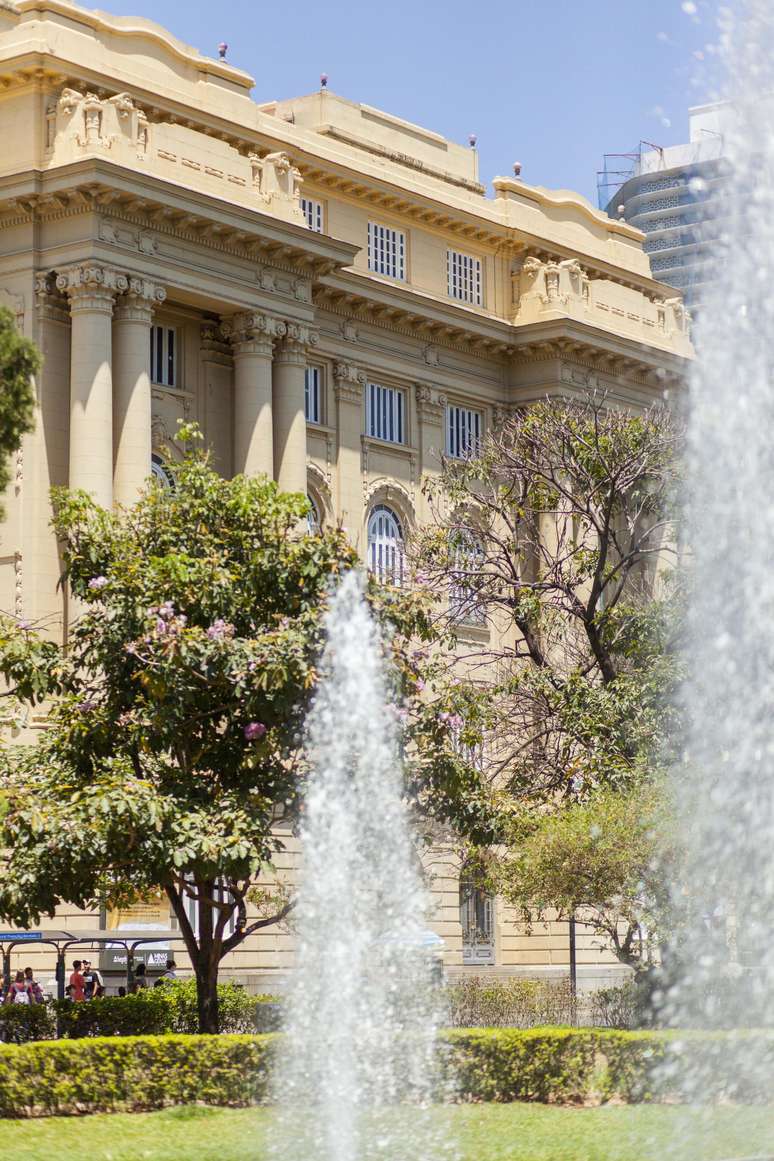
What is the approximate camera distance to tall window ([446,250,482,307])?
169ft

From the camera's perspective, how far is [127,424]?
39.2 metres

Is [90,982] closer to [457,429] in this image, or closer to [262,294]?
[262,294]

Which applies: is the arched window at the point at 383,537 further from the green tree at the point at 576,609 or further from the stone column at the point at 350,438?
the green tree at the point at 576,609

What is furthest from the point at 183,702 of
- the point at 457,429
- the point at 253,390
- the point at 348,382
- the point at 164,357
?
the point at 457,429

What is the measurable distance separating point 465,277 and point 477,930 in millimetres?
17264

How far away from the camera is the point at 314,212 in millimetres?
47188

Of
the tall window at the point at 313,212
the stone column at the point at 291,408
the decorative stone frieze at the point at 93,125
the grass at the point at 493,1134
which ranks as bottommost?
the grass at the point at 493,1134

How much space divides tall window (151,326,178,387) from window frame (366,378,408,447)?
6753mm

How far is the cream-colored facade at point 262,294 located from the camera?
3909cm

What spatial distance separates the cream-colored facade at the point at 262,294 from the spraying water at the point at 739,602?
2082cm

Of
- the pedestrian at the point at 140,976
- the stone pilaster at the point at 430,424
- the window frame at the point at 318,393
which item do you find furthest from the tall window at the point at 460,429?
the pedestrian at the point at 140,976

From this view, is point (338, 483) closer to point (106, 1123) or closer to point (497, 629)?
point (497, 629)

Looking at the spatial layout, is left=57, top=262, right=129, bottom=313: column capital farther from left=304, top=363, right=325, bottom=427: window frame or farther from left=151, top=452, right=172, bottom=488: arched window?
left=304, top=363, right=325, bottom=427: window frame

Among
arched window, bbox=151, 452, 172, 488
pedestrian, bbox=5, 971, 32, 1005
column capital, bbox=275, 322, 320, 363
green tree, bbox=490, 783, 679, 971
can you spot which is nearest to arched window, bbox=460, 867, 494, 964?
arched window, bbox=151, 452, 172, 488
